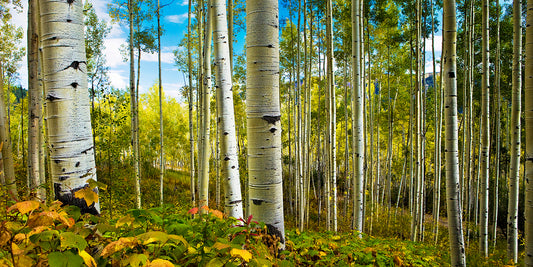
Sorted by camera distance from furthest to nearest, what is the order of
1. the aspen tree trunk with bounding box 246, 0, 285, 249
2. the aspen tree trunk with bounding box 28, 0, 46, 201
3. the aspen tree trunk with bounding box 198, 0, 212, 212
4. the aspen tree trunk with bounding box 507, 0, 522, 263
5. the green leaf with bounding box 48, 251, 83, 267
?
the aspen tree trunk with bounding box 28, 0, 46, 201 < the aspen tree trunk with bounding box 198, 0, 212, 212 < the aspen tree trunk with bounding box 507, 0, 522, 263 < the aspen tree trunk with bounding box 246, 0, 285, 249 < the green leaf with bounding box 48, 251, 83, 267

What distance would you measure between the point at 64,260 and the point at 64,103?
969mm

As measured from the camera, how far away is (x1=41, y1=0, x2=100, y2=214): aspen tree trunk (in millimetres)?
1354

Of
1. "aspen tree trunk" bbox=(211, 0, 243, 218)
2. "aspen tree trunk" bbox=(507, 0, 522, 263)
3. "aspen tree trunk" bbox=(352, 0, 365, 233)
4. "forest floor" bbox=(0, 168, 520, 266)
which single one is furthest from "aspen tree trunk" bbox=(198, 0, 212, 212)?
"aspen tree trunk" bbox=(507, 0, 522, 263)

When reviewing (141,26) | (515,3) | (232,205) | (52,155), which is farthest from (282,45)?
(52,155)

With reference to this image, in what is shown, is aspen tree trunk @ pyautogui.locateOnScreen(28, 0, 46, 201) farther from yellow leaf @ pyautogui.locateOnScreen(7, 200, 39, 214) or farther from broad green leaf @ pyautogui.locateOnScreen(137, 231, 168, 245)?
broad green leaf @ pyautogui.locateOnScreen(137, 231, 168, 245)

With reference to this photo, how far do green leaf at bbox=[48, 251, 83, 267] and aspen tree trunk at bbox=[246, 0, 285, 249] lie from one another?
0.90m

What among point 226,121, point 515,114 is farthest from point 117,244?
point 515,114

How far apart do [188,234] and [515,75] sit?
13.6ft

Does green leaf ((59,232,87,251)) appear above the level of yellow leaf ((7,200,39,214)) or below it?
below

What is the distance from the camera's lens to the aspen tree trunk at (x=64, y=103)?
135cm

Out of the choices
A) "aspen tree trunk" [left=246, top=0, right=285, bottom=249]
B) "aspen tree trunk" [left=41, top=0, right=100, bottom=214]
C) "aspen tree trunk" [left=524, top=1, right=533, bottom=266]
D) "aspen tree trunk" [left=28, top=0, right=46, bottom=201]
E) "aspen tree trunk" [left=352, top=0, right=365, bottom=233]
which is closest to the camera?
"aspen tree trunk" [left=41, top=0, right=100, bottom=214]

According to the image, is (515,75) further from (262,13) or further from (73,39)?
(73,39)

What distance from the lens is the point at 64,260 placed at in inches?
28.8

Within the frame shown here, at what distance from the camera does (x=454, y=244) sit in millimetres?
2211
